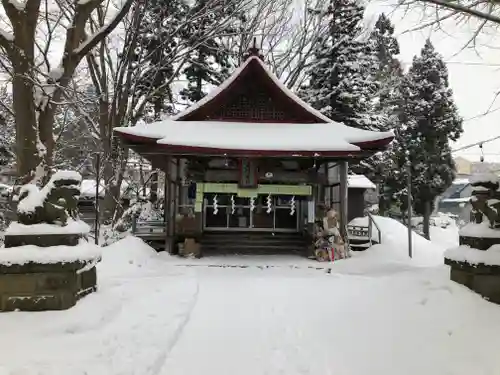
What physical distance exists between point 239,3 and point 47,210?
1543cm

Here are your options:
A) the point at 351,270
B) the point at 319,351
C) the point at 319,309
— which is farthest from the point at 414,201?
the point at 319,351

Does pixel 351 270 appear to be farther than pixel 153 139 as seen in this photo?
No

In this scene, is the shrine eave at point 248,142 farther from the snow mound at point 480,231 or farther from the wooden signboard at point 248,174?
the snow mound at point 480,231

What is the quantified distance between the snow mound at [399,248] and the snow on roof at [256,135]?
12.5 ft

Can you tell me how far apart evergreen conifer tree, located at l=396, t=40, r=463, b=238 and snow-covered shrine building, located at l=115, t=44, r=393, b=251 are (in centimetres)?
1460

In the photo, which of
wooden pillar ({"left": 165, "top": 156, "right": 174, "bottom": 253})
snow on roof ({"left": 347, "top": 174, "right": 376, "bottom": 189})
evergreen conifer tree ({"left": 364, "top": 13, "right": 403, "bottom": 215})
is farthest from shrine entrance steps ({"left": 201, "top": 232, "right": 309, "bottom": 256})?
evergreen conifer tree ({"left": 364, "top": 13, "right": 403, "bottom": 215})

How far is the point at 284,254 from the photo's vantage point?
14164 mm

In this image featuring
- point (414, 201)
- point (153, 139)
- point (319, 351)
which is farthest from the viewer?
point (414, 201)

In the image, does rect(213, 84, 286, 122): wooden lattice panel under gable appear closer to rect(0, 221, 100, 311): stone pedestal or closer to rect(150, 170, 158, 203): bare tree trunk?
rect(0, 221, 100, 311): stone pedestal

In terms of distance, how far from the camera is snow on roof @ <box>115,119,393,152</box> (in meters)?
12.4

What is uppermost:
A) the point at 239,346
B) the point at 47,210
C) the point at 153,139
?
the point at 153,139

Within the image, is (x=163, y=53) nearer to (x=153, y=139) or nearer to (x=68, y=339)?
(x=153, y=139)

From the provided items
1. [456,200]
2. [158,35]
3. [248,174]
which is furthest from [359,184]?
[456,200]

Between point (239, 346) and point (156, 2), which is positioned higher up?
point (156, 2)
